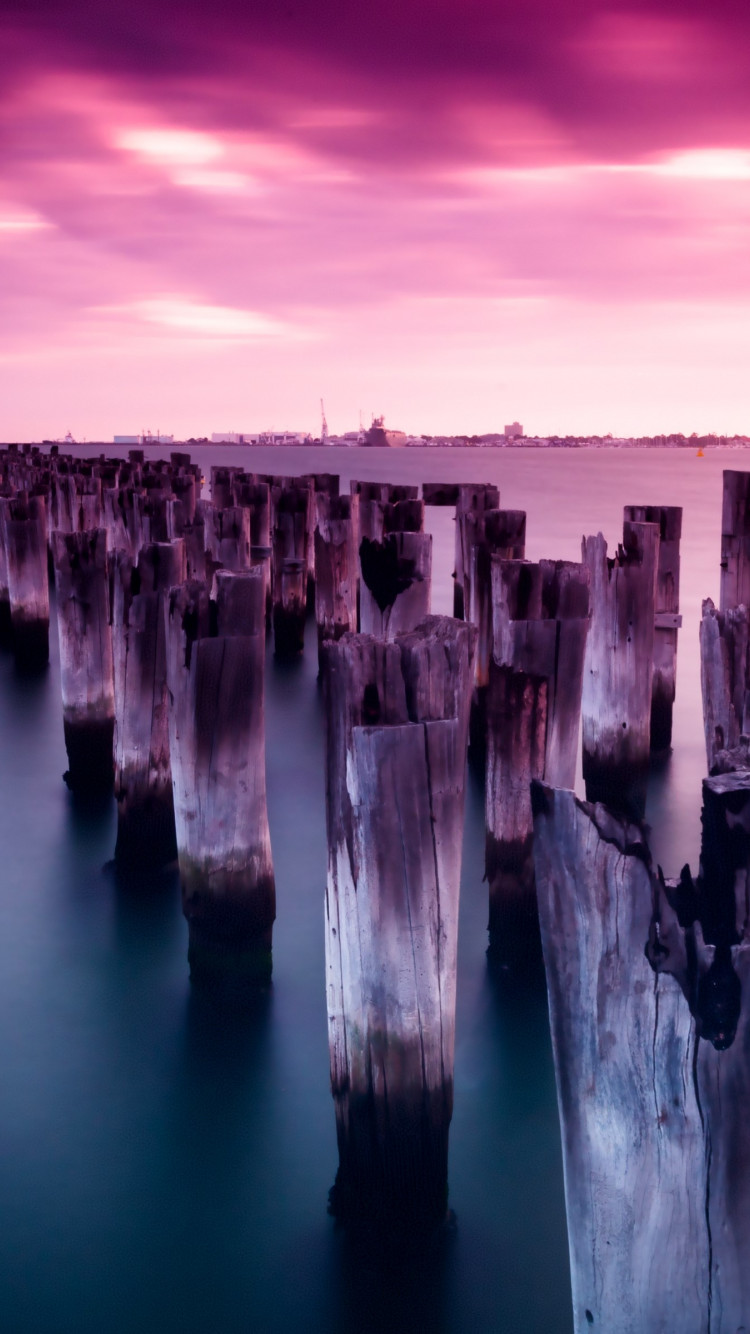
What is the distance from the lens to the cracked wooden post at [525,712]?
3844 millimetres

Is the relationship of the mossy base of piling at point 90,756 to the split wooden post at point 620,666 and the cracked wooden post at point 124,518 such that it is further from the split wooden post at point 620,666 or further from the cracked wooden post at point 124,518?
the split wooden post at point 620,666

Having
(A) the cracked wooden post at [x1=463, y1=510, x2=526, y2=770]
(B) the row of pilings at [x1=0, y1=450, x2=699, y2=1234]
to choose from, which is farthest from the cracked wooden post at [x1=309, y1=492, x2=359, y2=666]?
(A) the cracked wooden post at [x1=463, y1=510, x2=526, y2=770]

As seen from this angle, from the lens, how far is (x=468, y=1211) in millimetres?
3115

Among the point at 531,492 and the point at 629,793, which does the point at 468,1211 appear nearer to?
the point at 629,793

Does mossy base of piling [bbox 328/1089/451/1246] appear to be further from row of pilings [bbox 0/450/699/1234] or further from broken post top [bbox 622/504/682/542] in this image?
broken post top [bbox 622/504/682/542]

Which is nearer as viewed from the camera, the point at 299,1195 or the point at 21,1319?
the point at 21,1319

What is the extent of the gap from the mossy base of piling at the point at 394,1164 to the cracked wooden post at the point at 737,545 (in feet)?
13.9

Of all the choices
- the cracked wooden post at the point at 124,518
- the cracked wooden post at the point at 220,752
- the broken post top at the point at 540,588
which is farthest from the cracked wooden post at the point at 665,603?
the cracked wooden post at the point at 220,752

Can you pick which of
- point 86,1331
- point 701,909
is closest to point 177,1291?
point 86,1331

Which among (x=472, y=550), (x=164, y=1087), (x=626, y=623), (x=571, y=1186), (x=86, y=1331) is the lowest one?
(x=86, y=1331)

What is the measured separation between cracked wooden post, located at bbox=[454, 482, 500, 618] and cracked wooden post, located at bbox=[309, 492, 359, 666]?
939mm

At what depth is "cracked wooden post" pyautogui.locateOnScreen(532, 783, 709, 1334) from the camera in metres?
1.64

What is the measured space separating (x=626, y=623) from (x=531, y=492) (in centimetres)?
3716

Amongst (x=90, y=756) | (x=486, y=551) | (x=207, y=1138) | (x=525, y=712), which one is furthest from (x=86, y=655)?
(x=207, y=1138)
